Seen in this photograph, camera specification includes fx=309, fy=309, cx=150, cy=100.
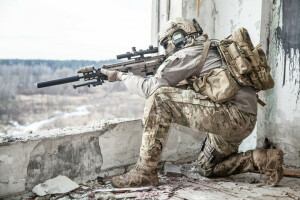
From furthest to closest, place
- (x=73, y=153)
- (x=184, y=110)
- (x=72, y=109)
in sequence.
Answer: (x=72, y=109) → (x=73, y=153) → (x=184, y=110)

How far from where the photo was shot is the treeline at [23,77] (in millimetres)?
2422

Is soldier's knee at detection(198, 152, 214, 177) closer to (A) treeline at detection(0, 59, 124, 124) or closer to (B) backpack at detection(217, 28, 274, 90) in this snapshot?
(B) backpack at detection(217, 28, 274, 90)

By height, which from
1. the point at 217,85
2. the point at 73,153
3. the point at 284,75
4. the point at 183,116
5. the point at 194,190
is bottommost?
the point at 194,190

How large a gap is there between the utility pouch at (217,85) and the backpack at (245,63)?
2.4 inches

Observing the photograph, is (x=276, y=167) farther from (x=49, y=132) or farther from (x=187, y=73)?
(x=49, y=132)

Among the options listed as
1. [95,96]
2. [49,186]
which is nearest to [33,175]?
[49,186]

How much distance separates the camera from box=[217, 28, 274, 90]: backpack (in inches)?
87.0

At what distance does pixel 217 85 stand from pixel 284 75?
3.50ft

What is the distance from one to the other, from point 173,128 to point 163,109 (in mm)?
856

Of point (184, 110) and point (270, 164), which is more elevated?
point (184, 110)

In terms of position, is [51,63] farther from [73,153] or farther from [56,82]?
[73,153]

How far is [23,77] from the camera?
2576 millimetres

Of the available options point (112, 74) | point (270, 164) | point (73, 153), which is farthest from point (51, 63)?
point (270, 164)

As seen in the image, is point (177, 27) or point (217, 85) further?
point (177, 27)
